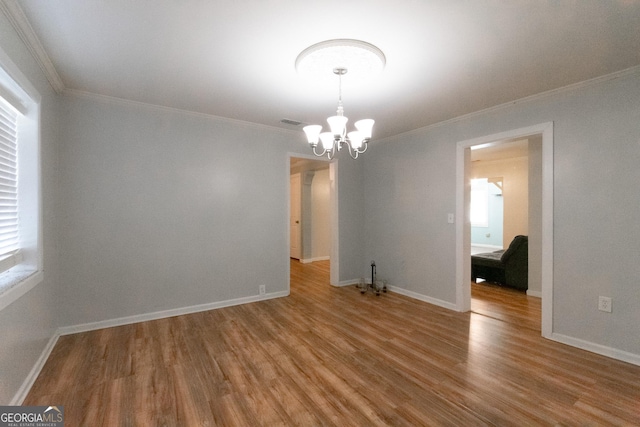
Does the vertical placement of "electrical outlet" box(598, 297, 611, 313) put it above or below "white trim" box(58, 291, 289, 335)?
above

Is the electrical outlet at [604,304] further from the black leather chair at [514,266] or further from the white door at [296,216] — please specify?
the white door at [296,216]

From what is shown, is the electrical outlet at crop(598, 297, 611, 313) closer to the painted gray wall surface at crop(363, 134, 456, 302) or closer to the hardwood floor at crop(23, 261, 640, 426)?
the hardwood floor at crop(23, 261, 640, 426)

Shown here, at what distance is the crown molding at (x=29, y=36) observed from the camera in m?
1.59

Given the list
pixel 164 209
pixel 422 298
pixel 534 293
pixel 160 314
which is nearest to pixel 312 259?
pixel 422 298

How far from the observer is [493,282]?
4863mm

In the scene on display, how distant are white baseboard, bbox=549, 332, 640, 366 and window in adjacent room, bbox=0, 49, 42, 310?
4.22 metres

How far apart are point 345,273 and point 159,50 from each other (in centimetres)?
377

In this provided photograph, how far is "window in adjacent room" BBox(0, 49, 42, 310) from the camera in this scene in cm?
179

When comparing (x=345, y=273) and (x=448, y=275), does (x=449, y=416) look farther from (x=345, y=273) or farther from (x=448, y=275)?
(x=345, y=273)

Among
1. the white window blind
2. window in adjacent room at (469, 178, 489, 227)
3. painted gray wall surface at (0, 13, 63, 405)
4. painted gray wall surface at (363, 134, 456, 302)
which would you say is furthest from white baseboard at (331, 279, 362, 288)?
window in adjacent room at (469, 178, 489, 227)

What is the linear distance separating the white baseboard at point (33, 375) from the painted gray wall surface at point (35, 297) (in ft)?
0.11

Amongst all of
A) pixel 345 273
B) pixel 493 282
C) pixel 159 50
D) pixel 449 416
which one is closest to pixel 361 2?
pixel 159 50

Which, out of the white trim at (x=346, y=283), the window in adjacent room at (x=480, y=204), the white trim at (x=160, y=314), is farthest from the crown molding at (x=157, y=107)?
the window in adjacent room at (x=480, y=204)

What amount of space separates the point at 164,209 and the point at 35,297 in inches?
54.6
